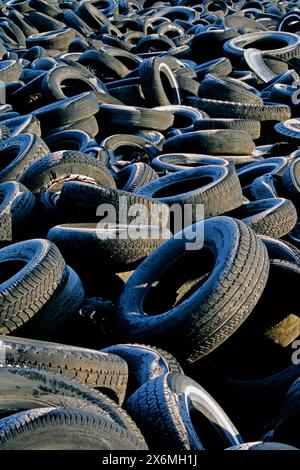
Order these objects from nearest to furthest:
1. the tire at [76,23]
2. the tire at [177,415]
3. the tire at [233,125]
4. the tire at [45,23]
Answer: the tire at [177,415] < the tire at [233,125] < the tire at [76,23] < the tire at [45,23]

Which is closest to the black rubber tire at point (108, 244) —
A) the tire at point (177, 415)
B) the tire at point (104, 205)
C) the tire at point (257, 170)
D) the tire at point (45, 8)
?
the tire at point (104, 205)

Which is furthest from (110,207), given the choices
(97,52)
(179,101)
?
(97,52)

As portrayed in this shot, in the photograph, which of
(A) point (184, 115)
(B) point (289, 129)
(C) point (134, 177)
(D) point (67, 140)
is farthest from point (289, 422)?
(A) point (184, 115)

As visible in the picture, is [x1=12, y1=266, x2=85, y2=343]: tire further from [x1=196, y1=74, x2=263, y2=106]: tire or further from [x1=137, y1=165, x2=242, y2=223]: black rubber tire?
[x1=196, y1=74, x2=263, y2=106]: tire

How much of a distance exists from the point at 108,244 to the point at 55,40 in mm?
Result: 9429

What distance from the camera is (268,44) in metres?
13.7

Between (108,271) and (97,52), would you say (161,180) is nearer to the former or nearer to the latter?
(108,271)

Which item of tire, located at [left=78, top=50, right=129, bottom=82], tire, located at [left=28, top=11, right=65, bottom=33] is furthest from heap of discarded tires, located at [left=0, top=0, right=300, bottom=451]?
tire, located at [left=28, top=11, right=65, bottom=33]

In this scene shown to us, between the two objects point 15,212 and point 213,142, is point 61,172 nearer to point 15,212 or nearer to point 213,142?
point 15,212

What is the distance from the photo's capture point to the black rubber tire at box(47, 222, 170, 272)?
5172 mm

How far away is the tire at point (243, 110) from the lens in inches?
362

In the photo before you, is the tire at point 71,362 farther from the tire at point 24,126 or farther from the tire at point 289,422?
the tire at point 24,126

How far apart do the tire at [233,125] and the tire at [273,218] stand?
7.96ft
